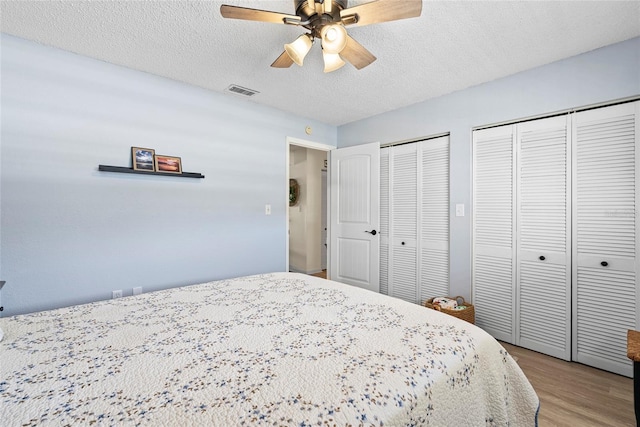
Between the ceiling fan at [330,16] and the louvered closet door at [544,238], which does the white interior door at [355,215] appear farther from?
the ceiling fan at [330,16]

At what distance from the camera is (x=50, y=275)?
2133mm

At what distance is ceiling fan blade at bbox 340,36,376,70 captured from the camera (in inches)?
68.7

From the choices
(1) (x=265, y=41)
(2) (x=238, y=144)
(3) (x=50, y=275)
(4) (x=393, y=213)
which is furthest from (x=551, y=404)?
(3) (x=50, y=275)

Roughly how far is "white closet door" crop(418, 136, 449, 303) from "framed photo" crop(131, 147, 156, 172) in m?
2.68

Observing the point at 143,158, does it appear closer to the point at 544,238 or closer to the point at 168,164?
the point at 168,164

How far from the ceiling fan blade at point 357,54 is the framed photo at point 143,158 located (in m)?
1.81

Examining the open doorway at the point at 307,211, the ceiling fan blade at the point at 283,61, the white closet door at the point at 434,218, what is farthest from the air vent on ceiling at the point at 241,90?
the open doorway at the point at 307,211

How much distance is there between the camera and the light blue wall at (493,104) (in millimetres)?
2139

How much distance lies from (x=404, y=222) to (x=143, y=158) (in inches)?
106

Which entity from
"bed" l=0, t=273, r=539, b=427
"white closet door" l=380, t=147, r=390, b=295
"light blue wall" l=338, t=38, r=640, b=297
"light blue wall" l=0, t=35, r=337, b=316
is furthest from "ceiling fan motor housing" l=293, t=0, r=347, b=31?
"white closet door" l=380, t=147, r=390, b=295

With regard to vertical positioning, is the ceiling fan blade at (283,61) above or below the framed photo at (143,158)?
above

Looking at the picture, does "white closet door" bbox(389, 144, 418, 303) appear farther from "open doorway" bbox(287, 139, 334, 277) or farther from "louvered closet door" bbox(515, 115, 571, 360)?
"open doorway" bbox(287, 139, 334, 277)

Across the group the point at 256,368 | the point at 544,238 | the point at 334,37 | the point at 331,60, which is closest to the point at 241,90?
the point at 331,60

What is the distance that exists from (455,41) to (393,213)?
189 centimetres
